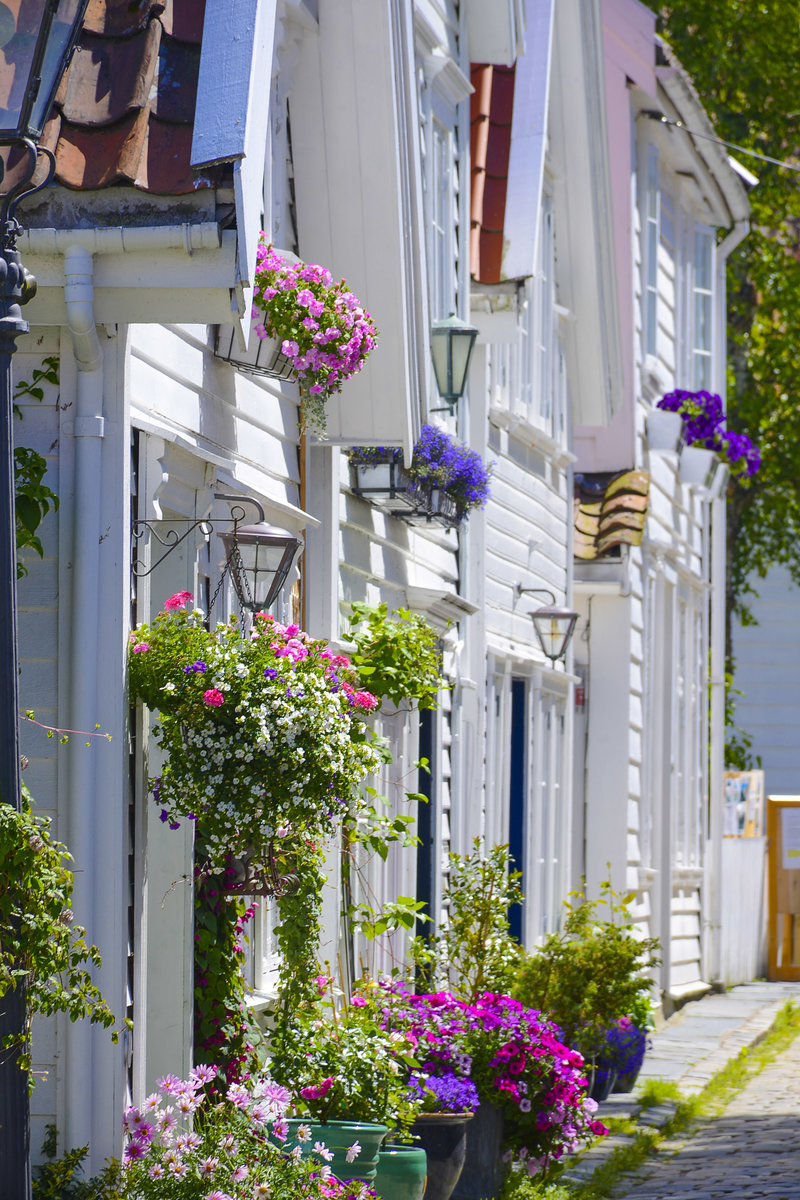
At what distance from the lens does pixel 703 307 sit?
1773 centimetres

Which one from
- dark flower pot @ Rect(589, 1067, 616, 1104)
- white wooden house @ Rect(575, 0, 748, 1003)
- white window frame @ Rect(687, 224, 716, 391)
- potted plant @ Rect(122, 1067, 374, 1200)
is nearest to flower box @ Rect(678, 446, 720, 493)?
white wooden house @ Rect(575, 0, 748, 1003)

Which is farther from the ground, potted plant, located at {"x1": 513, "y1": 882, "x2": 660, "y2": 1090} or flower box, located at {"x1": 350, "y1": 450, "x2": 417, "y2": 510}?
flower box, located at {"x1": 350, "y1": 450, "x2": 417, "y2": 510}

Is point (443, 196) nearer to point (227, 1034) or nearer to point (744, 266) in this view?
point (227, 1034)

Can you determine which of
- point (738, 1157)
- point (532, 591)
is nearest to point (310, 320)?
point (738, 1157)

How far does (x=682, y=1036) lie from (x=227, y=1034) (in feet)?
27.3

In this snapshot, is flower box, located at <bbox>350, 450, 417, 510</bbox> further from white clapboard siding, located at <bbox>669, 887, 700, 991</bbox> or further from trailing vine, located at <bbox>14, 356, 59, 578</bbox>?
white clapboard siding, located at <bbox>669, 887, 700, 991</bbox>

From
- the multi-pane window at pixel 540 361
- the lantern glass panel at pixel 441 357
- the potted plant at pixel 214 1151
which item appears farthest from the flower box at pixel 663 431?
the potted plant at pixel 214 1151

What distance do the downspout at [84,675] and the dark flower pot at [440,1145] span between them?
7.33 feet

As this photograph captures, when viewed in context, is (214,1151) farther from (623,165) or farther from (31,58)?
(623,165)

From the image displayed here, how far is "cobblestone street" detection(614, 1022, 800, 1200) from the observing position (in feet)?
27.7

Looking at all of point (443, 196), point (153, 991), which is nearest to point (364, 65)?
point (443, 196)

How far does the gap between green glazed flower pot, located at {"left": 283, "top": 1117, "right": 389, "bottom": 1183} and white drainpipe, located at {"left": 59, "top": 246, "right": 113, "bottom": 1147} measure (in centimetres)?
115

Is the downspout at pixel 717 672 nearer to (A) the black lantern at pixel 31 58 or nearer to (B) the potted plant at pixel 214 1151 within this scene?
(B) the potted plant at pixel 214 1151

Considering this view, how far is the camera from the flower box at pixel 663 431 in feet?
51.0
